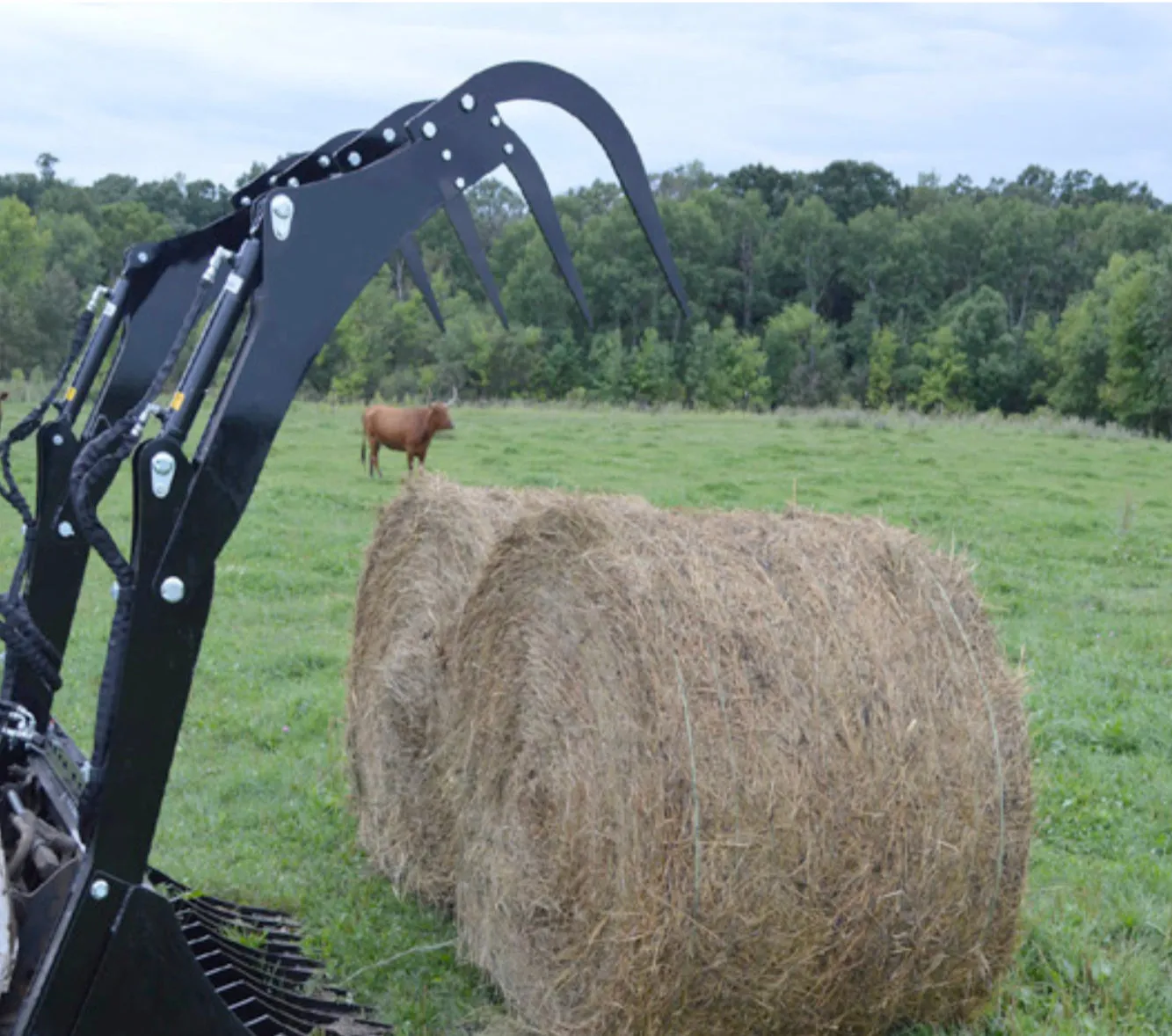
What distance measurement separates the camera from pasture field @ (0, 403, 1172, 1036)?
4617 millimetres

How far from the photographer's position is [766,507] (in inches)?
474

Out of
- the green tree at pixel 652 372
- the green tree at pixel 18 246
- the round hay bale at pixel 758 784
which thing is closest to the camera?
the round hay bale at pixel 758 784

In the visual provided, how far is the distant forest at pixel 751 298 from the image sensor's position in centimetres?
5162

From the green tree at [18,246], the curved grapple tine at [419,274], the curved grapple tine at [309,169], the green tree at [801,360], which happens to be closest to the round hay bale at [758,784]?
the curved grapple tine at [419,274]

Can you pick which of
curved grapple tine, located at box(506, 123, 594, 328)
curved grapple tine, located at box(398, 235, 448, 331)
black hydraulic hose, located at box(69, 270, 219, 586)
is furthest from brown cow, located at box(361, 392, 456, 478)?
black hydraulic hose, located at box(69, 270, 219, 586)

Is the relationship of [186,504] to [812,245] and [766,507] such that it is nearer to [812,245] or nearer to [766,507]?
[766,507]

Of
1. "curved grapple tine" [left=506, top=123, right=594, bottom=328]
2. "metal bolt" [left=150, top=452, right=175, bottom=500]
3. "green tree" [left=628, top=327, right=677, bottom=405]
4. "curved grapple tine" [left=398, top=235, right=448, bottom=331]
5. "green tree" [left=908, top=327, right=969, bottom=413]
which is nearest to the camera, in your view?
"metal bolt" [left=150, top=452, right=175, bottom=500]

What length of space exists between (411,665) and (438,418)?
1261 cm

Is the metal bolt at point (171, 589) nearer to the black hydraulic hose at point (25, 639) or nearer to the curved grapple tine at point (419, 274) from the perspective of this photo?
the black hydraulic hose at point (25, 639)

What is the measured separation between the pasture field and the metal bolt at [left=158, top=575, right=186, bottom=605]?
2232mm

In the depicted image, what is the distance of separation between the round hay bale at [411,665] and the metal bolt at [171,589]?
2587 millimetres

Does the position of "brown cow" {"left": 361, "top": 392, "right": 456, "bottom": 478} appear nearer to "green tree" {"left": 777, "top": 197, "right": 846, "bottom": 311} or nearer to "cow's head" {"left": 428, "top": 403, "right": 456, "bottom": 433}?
"cow's head" {"left": 428, "top": 403, "right": 456, "bottom": 433}

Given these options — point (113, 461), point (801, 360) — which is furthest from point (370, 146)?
point (801, 360)

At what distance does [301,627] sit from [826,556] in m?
6.25
